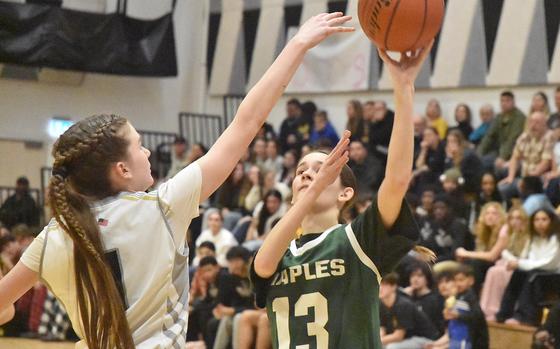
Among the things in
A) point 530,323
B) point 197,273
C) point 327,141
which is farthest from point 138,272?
point 327,141

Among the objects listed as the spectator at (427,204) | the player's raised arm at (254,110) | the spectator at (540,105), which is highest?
the player's raised arm at (254,110)

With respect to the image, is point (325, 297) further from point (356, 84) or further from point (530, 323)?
point (356, 84)

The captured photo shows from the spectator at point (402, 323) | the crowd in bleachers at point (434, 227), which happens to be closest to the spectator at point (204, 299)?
the crowd in bleachers at point (434, 227)

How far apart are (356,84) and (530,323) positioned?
21.9ft

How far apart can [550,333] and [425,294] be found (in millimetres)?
1229

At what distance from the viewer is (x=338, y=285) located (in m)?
3.24

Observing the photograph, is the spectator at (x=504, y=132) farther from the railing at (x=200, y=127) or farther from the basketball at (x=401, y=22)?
the basketball at (x=401, y=22)

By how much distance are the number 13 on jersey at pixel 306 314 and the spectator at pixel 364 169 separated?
345 inches

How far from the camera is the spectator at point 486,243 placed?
9656 millimetres

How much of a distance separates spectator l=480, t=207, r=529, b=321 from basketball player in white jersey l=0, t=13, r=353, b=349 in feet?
23.0

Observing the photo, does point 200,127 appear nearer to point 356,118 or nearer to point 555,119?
point 356,118

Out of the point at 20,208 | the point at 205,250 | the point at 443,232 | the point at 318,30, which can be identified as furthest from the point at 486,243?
the point at 20,208

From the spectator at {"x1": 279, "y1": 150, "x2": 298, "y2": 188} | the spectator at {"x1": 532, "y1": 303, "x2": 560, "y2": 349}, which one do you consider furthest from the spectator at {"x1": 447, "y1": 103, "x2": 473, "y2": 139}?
the spectator at {"x1": 532, "y1": 303, "x2": 560, "y2": 349}

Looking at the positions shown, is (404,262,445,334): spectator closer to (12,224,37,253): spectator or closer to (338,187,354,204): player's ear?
(338,187,354,204): player's ear
